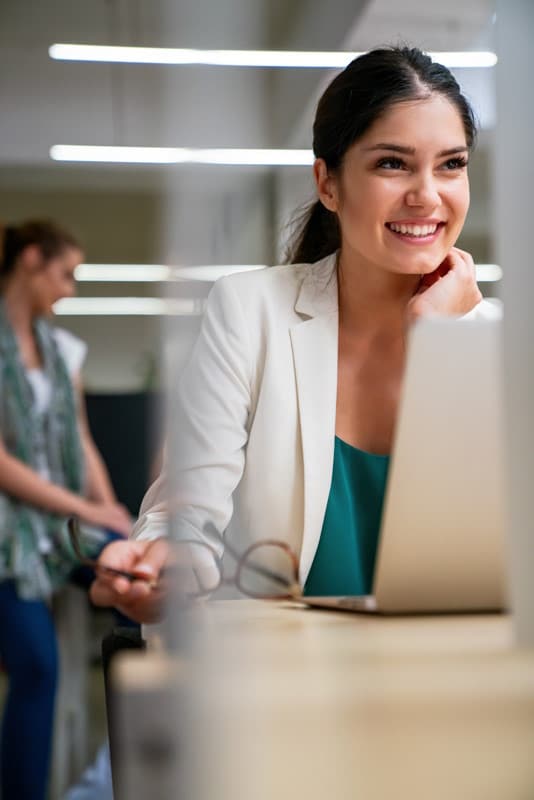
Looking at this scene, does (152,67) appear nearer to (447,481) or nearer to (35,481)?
(35,481)

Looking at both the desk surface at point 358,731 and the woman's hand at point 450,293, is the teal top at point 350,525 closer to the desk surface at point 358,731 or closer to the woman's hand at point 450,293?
the woman's hand at point 450,293

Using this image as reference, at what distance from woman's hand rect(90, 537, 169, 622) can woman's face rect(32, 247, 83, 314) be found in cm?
170

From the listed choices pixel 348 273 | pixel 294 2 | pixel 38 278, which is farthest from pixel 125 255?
pixel 348 273

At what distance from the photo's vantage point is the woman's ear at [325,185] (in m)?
1.29

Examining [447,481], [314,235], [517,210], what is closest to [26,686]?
[314,235]

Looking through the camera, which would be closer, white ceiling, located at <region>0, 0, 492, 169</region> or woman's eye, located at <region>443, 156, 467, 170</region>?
woman's eye, located at <region>443, 156, 467, 170</region>

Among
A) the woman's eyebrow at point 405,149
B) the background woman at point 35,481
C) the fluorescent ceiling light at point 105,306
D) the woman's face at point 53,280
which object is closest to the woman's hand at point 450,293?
the woman's eyebrow at point 405,149

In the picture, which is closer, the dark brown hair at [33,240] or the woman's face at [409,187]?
the woman's face at [409,187]

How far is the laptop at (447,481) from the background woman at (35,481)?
168 centimetres

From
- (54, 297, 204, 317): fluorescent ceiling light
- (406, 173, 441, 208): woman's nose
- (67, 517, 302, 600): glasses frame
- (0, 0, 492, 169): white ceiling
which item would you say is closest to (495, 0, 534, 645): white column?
(67, 517, 302, 600): glasses frame

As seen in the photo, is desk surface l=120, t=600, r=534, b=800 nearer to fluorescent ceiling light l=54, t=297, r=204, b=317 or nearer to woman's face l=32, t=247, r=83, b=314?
woman's face l=32, t=247, r=83, b=314

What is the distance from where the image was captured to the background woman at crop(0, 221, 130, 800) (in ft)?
7.55

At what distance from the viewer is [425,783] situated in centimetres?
43

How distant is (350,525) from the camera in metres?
1.13
